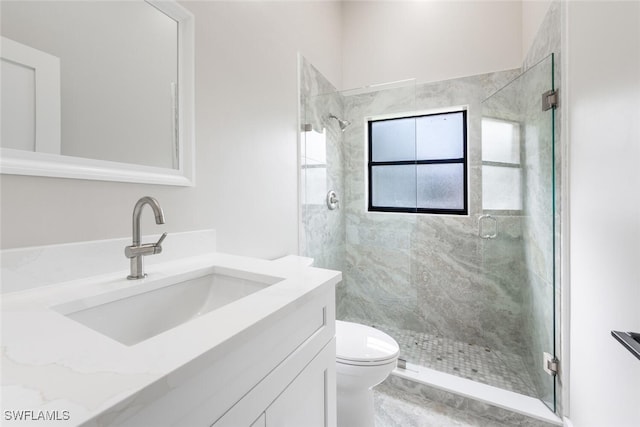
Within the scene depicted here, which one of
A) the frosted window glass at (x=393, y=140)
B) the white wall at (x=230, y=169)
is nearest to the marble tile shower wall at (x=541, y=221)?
the frosted window glass at (x=393, y=140)

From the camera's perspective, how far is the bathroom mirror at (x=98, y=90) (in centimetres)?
69

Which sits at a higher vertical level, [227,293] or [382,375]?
[227,293]

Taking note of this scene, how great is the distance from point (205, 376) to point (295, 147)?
5.06ft

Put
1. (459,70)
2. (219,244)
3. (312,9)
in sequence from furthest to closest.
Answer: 1. (459,70)
2. (312,9)
3. (219,244)

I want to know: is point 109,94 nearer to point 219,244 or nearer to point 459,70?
point 219,244

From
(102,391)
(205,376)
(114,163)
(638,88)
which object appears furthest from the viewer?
(114,163)

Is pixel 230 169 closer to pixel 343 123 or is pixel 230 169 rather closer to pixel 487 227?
pixel 343 123

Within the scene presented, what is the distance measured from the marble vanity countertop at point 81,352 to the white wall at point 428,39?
2.33 meters

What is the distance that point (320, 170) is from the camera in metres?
2.11

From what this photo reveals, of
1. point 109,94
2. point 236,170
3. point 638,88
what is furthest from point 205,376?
point 638,88

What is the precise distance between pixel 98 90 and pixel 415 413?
6.67 ft

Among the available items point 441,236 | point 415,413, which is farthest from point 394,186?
point 415,413

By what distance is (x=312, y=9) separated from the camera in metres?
2.04

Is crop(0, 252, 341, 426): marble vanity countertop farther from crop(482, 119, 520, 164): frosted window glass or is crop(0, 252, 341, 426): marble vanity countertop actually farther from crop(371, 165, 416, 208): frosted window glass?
crop(482, 119, 520, 164): frosted window glass
